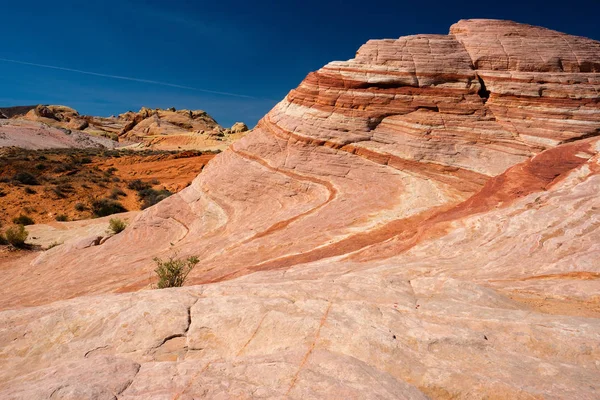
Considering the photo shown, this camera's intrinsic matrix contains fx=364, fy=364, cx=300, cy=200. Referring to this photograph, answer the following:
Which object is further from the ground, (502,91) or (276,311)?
(502,91)

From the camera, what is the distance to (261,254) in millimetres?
10430

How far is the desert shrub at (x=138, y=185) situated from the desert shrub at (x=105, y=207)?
5.62 metres

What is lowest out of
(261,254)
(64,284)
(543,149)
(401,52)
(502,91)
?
(64,284)

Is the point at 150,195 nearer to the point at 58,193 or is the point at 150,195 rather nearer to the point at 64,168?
the point at 58,193

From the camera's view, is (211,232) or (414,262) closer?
(414,262)

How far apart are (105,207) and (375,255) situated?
26247mm

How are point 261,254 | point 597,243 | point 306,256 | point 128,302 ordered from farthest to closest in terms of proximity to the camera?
1. point 261,254
2. point 306,256
3. point 597,243
4. point 128,302

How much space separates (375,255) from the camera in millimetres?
8727

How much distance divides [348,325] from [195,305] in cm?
222

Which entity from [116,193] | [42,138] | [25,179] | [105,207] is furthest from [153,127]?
[105,207]

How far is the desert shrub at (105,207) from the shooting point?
28234mm

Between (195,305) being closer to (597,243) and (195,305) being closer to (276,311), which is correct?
(276,311)

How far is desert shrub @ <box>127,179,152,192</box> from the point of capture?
36.0 metres

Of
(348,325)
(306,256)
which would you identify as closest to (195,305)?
(348,325)
